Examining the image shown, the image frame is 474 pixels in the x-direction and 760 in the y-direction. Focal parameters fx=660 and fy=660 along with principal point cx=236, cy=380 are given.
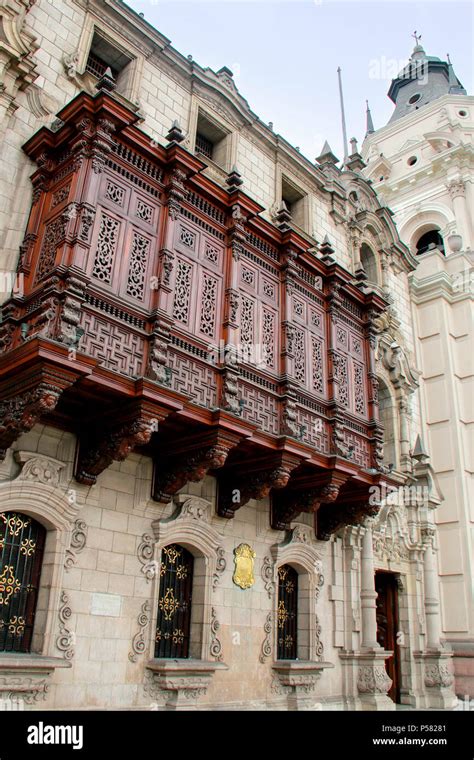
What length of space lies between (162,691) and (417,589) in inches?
335

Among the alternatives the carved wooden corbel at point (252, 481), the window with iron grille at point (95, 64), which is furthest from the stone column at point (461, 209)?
the carved wooden corbel at point (252, 481)

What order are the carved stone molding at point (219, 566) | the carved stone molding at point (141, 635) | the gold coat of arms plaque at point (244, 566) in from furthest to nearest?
the gold coat of arms plaque at point (244, 566)
the carved stone molding at point (219, 566)
the carved stone molding at point (141, 635)

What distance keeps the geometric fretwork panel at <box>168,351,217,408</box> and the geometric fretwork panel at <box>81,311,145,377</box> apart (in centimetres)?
60

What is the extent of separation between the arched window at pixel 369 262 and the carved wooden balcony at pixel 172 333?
600 centimetres

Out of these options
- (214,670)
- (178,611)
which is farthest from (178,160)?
(214,670)

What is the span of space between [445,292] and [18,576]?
52.0ft

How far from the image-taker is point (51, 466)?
928 centimetres

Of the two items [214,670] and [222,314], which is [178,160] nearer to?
[222,314]

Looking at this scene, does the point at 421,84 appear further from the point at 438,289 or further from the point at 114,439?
the point at 114,439

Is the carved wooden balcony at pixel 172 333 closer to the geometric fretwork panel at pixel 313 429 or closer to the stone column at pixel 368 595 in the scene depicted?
the geometric fretwork panel at pixel 313 429

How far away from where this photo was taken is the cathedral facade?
879cm

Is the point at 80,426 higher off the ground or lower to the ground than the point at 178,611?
higher

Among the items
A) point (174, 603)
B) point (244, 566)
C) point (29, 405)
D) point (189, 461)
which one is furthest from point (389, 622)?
point (29, 405)

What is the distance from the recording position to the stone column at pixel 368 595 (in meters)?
13.5
